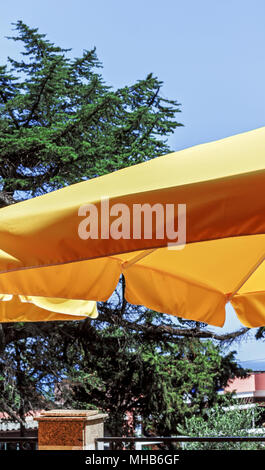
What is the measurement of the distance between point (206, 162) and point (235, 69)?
13.9 metres

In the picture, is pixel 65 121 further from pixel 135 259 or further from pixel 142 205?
pixel 142 205

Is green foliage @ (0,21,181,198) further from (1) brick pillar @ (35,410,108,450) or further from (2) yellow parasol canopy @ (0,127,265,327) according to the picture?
(2) yellow parasol canopy @ (0,127,265,327)

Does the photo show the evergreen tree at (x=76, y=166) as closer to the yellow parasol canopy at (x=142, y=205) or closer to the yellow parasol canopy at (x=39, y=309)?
the yellow parasol canopy at (x=39, y=309)

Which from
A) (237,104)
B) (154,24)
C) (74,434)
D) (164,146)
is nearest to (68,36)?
(154,24)

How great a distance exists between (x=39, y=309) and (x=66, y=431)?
2519 millimetres

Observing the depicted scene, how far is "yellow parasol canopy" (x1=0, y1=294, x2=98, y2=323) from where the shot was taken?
123 inches

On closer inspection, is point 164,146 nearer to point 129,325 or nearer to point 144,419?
point 129,325

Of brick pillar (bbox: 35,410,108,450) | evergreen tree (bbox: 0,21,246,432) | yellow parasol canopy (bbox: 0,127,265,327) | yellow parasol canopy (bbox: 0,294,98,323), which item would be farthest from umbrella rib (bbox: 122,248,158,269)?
evergreen tree (bbox: 0,21,246,432)

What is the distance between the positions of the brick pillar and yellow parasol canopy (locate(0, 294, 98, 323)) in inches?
94.0

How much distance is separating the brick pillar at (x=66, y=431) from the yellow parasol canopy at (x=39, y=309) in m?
2.39

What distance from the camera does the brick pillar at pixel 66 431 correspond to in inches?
206

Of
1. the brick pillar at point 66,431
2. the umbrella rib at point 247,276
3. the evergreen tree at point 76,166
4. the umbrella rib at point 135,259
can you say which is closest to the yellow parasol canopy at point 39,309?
the umbrella rib at point 135,259

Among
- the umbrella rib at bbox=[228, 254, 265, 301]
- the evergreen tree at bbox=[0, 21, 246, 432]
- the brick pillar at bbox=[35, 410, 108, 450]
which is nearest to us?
the umbrella rib at bbox=[228, 254, 265, 301]

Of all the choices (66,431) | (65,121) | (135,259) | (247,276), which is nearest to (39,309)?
(135,259)
